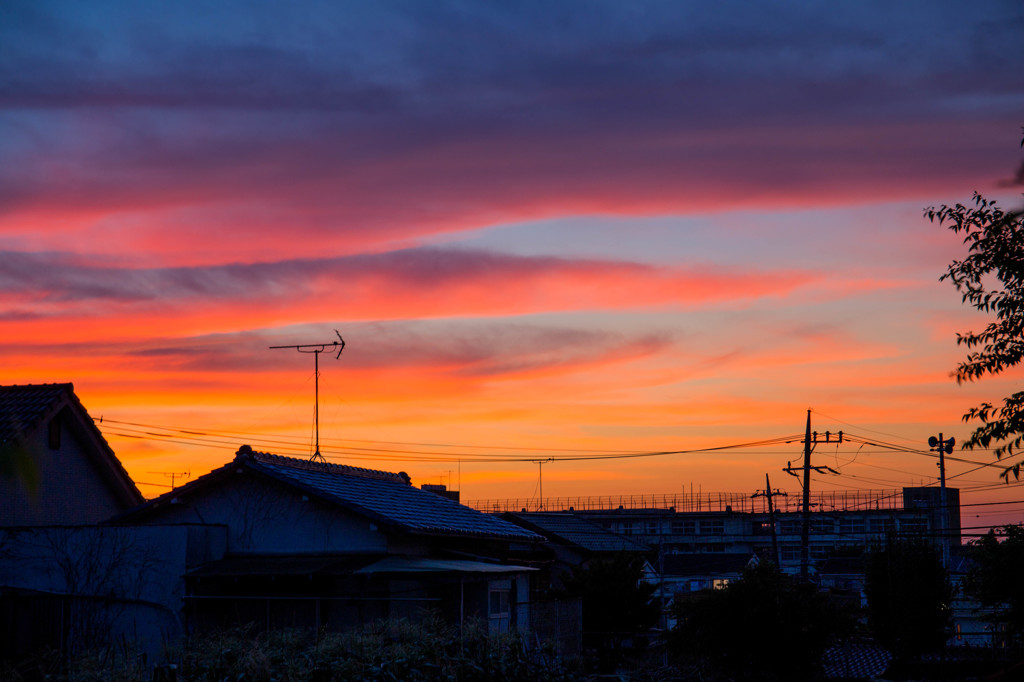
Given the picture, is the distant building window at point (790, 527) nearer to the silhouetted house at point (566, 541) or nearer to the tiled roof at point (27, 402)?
the silhouetted house at point (566, 541)

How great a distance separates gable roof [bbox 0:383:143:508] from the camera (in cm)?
2943

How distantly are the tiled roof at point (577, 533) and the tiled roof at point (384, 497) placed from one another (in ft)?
61.4

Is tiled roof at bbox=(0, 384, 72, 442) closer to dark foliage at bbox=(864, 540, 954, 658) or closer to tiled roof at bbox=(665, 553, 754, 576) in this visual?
dark foliage at bbox=(864, 540, 954, 658)

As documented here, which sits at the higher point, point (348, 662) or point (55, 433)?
point (55, 433)

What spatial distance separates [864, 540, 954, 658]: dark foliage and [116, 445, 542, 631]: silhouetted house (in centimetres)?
923

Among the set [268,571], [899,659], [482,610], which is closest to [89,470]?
[268,571]

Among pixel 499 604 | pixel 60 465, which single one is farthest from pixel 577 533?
pixel 60 465

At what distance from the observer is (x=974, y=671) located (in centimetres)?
2228

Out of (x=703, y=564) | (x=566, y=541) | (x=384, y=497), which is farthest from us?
(x=703, y=564)

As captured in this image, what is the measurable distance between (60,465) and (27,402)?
2.27 meters

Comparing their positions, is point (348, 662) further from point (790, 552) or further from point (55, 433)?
point (790, 552)

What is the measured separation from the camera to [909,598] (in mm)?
25750

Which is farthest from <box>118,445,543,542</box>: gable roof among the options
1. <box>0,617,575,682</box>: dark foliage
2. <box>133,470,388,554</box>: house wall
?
<box>0,617,575,682</box>: dark foliage

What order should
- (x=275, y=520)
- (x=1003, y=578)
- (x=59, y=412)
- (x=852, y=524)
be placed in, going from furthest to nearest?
1. (x=852, y=524)
2. (x=59, y=412)
3. (x=275, y=520)
4. (x=1003, y=578)
